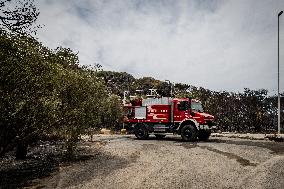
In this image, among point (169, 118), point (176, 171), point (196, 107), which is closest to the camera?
point (176, 171)

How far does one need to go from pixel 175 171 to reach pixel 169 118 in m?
12.2

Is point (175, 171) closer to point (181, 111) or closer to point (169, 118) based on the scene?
point (181, 111)

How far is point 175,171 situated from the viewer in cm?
1188

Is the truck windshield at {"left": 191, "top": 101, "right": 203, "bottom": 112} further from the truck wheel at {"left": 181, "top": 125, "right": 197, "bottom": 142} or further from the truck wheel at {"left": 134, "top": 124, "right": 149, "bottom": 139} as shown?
the truck wheel at {"left": 134, "top": 124, "right": 149, "bottom": 139}

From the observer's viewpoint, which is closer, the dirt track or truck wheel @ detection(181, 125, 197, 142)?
the dirt track

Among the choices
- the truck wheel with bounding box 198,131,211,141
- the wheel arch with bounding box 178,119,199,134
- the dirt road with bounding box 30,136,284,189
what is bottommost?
the dirt road with bounding box 30,136,284,189

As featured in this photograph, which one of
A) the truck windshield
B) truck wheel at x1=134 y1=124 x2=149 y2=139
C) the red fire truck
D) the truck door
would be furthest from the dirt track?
truck wheel at x1=134 y1=124 x2=149 y2=139

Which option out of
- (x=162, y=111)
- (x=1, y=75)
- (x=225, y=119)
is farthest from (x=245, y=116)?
(x=1, y=75)

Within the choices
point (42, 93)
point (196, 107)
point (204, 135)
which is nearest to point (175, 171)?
point (42, 93)

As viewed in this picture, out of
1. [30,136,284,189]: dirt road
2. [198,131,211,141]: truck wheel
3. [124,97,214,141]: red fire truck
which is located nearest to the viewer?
[30,136,284,189]: dirt road

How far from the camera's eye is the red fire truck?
A: 896 inches

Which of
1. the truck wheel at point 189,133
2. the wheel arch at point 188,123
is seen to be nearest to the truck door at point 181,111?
the wheel arch at point 188,123

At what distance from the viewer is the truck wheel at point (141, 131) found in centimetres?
2512

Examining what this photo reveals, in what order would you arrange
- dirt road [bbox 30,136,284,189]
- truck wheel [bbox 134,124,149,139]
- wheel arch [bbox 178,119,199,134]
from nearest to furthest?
dirt road [bbox 30,136,284,189], wheel arch [bbox 178,119,199,134], truck wheel [bbox 134,124,149,139]
